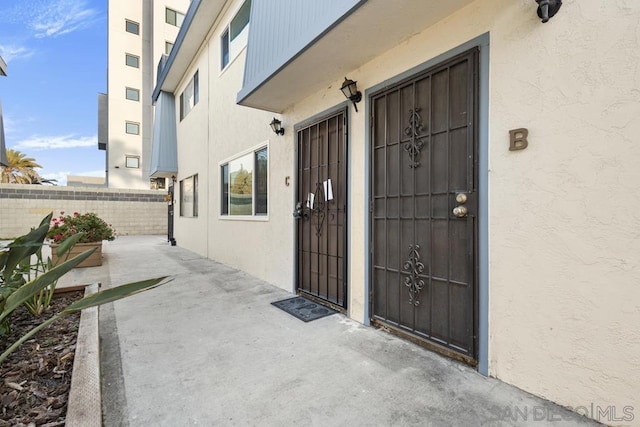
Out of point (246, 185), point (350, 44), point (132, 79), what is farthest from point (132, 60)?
point (350, 44)

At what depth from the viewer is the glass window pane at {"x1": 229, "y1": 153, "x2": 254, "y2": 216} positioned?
17.6 feet

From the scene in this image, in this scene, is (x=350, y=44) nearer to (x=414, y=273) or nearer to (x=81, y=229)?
(x=414, y=273)

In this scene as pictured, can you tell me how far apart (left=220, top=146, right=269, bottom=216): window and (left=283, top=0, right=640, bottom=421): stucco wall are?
352 cm

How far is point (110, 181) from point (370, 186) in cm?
1926

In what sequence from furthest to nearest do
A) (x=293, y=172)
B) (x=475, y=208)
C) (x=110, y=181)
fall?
(x=110, y=181) → (x=293, y=172) → (x=475, y=208)

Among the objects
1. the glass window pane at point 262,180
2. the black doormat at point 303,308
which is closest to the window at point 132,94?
the glass window pane at point 262,180

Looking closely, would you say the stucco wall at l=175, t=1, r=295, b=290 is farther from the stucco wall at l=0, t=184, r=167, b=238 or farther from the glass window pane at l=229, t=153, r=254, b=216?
the stucco wall at l=0, t=184, r=167, b=238

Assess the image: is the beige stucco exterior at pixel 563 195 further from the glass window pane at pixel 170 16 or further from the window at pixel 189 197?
the glass window pane at pixel 170 16

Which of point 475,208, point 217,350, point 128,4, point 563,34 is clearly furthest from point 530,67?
point 128,4

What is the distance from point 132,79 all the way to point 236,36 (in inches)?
624

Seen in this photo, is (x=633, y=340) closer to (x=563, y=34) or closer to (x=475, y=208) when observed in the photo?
(x=475, y=208)

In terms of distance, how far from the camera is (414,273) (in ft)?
8.09

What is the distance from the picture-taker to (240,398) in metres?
1.76

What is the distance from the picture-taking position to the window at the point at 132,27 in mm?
17297
